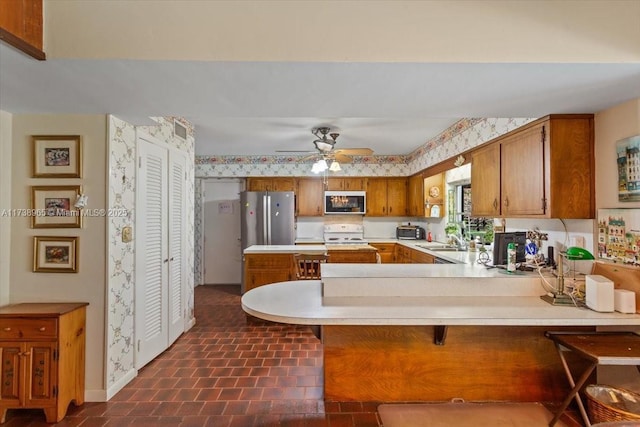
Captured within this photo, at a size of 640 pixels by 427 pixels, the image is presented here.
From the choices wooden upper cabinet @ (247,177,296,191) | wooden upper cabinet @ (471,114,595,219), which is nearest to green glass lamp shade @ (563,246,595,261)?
wooden upper cabinet @ (471,114,595,219)

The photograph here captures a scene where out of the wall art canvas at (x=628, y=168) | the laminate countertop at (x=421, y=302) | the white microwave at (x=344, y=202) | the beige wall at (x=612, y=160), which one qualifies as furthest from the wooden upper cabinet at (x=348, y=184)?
the wall art canvas at (x=628, y=168)

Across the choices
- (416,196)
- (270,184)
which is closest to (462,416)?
(416,196)

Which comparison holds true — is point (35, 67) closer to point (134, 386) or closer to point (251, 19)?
point (251, 19)

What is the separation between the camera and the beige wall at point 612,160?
6.56 feet

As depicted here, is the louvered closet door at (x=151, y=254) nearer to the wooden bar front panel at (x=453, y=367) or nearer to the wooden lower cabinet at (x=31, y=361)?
the wooden lower cabinet at (x=31, y=361)

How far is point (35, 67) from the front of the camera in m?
1.58

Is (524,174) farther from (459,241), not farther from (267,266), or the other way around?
(267,266)

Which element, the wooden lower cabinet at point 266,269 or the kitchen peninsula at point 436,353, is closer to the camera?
the kitchen peninsula at point 436,353

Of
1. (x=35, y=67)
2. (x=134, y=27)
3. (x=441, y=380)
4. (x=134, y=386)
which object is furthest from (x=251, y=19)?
(x=134, y=386)

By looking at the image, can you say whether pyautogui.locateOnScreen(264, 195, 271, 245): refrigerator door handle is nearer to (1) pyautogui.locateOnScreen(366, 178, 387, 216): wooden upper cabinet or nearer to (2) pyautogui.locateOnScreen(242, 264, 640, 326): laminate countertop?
(1) pyautogui.locateOnScreen(366, 178, 387, 216): wooden upper cabinet

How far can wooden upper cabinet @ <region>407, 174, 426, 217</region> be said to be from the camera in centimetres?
523

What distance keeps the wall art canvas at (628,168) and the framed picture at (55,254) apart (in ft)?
12.2

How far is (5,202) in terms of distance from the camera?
225 centimetres

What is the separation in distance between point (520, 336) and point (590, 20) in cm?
189
